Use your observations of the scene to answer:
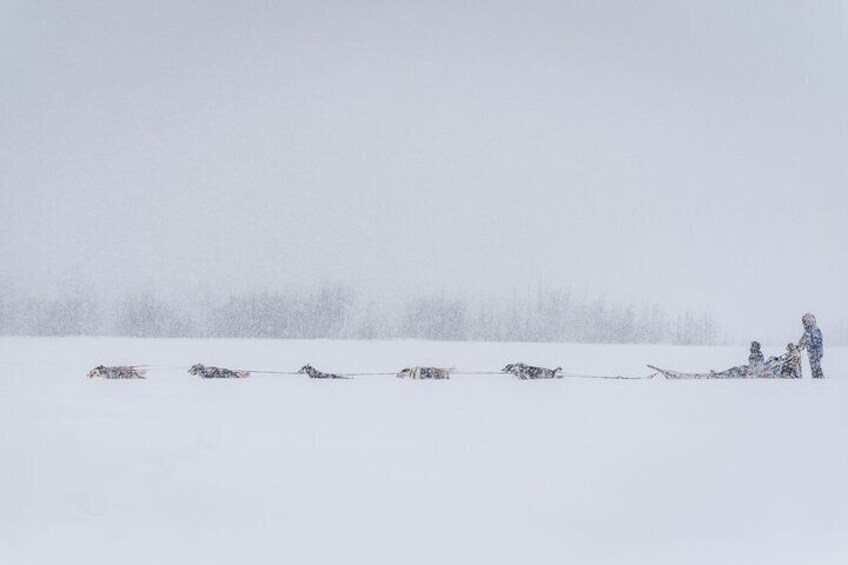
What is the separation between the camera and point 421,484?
4852 millimetres

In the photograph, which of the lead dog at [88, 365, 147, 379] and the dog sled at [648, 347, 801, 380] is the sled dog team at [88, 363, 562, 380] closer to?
the lead dog at [88, 365, 147, 379]

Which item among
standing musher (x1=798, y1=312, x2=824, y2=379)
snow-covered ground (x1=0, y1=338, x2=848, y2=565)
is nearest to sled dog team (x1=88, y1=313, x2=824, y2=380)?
standing musher (x1=798, y1=312, x2=824, y2=379)

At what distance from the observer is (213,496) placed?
4.72 meters

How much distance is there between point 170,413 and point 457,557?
4279mm

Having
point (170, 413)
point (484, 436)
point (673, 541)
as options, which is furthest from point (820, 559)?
point (170, 413)

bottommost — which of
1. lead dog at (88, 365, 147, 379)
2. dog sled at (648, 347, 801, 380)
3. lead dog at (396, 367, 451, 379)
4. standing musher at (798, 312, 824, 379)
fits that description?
lead dog at (88, 365, 147, 379)

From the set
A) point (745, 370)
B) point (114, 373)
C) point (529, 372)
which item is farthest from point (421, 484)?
point (745, 370)

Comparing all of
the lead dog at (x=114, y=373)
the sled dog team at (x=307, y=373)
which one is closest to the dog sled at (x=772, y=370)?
the sled dog team at (x=307, y=373)

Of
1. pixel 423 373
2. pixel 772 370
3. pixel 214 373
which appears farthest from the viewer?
pixel 423 373

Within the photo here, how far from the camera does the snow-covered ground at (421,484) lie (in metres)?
4.09

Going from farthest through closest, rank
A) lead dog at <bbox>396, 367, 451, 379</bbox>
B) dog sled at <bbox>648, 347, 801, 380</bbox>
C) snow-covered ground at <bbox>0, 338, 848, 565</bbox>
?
lead dog at <bbox>396, 367, 451, 379</bbox>, dog sled at <bbox>648, 347, 801, 380</bbox>, snow-covered ground at <bbox>0, 338, 848, 565</bbox>

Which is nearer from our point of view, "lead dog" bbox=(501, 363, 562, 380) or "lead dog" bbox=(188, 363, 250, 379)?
"lead dog" bbox=(188, 363, 250, 379)

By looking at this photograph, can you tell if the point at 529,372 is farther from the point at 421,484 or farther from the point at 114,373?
the point at 421,484

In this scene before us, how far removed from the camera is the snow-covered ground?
4.09m
